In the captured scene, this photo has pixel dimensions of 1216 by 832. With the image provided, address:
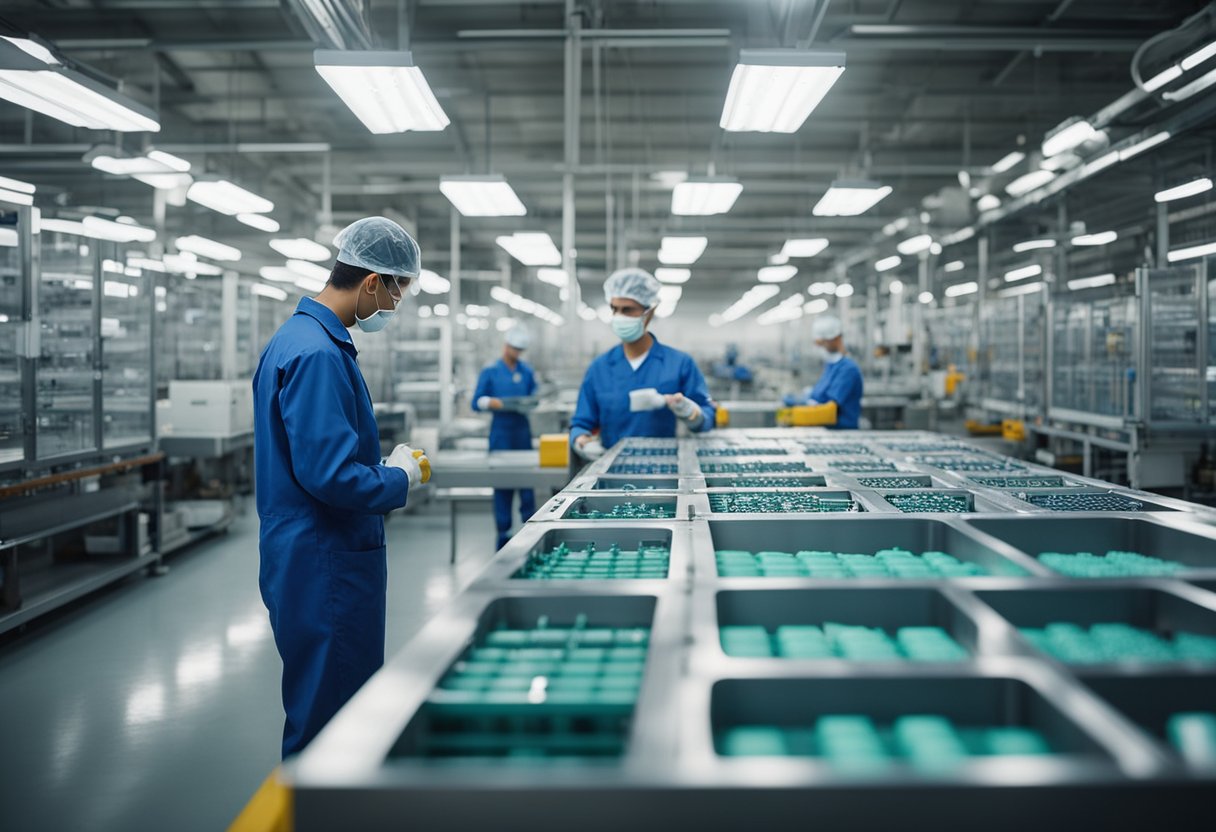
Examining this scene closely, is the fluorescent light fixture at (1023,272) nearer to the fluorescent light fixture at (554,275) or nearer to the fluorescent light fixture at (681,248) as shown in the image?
the fluorescent light fixture at (681,248)

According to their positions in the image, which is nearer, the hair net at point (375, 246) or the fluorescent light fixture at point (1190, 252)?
the hair net at point (375, 246)

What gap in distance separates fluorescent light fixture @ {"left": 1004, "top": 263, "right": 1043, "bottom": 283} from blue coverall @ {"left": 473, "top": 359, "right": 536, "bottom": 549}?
6064mm

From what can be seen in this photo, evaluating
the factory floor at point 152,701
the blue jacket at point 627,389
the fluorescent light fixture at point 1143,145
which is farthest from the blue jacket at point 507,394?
the fluorescent light fixture at point 1143,145

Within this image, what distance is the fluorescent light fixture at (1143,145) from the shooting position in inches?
214

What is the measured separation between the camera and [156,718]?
316 cm

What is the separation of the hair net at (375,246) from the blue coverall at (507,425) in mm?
3441

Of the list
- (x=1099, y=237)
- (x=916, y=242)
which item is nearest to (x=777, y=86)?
(x=916, y=242)

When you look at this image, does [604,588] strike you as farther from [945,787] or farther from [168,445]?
[168,445]

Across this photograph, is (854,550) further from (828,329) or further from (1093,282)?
(1093,282)

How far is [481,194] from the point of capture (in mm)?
5336

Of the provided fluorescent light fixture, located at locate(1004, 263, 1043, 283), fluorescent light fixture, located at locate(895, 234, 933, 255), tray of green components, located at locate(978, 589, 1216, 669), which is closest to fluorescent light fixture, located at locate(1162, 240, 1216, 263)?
fluorescent light fixture, located at locate(1004, 263, 1043, 283)

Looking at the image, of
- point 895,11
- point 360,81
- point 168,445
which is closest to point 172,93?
point 168,445

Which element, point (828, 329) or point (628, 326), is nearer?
point (628, 326)

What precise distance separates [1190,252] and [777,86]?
17.8 ft
